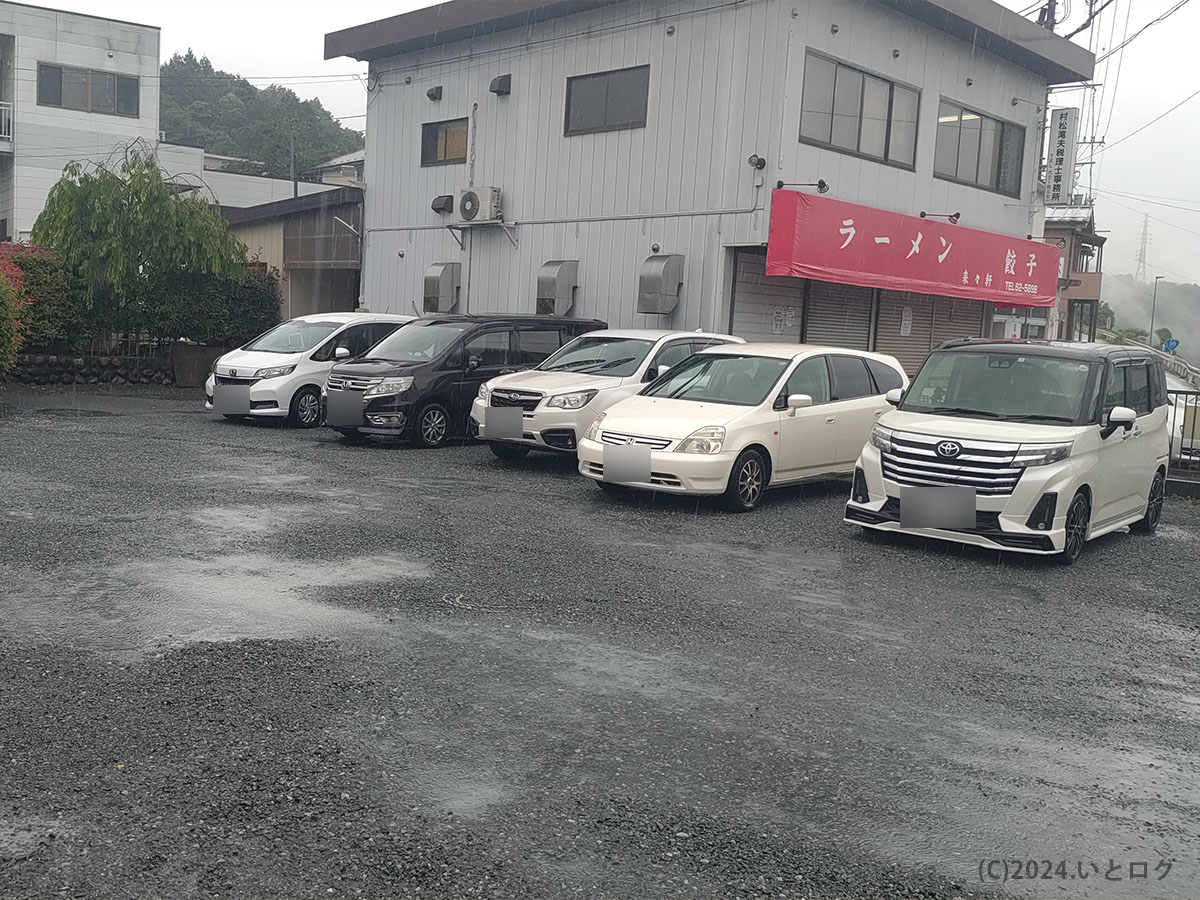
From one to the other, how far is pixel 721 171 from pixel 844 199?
2238 mm

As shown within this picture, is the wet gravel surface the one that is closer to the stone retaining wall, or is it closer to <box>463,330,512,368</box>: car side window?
<box>463,330,512,368</box>: car side window

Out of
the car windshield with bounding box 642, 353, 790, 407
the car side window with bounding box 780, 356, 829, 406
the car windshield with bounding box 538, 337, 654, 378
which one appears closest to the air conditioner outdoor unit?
the car windshield with bounding box 538, 337, 654, 378

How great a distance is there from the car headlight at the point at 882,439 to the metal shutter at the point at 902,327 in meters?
11.7

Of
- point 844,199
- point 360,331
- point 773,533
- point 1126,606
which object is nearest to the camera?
point 1126,606

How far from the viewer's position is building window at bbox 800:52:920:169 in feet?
56.6

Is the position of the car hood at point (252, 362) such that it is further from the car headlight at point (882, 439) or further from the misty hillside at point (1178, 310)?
the misty hillside at point (1178, 310)

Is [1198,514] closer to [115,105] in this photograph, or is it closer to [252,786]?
[252,786]

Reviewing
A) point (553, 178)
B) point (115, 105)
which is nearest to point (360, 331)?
point (553, 178)

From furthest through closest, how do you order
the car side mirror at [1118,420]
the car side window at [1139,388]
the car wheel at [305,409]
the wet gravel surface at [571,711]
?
the car wheel at [305,409]
the car side window at [1139,388]
the car side mirror at [1118,420]
the wet gravel surface at [571,711]

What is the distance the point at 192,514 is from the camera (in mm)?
9086

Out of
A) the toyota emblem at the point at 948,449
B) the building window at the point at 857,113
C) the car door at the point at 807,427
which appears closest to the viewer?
the toyota emblem at the point at 948,449

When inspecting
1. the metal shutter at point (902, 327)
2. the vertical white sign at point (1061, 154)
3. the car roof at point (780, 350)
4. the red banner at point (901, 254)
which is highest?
the vertical white sign at point (1061, 154)

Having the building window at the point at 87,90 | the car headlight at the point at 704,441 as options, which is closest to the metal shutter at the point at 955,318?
the car headlight at the point at 704,441

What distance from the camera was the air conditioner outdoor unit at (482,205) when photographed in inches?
801
